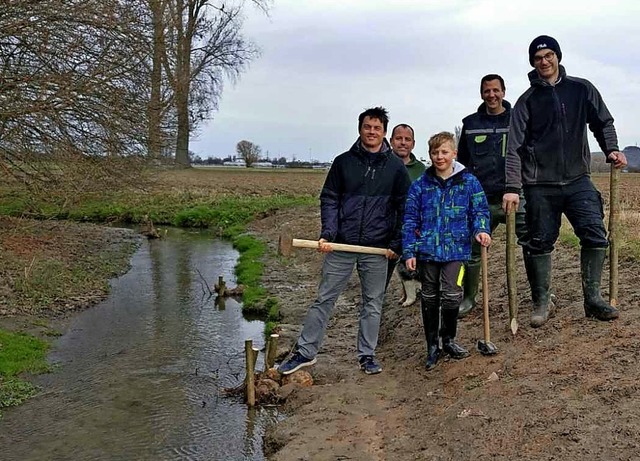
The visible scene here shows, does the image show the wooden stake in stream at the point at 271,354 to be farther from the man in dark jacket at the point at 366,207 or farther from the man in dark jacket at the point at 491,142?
the man in dark jacket at the point at 491,142

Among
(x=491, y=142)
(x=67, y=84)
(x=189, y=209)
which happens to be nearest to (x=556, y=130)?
(x=491, y=142)

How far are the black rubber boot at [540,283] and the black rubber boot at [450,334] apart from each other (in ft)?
2.53

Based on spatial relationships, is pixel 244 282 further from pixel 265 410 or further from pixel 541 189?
pixel 541 189

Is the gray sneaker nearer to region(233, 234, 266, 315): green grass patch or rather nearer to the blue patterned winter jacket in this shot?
the blue patterned winter jacket

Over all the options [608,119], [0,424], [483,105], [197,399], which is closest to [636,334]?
[608,119]

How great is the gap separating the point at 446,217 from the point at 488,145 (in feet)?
4.41

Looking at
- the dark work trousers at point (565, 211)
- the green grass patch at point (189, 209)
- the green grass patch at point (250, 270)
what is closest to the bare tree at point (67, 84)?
the green grass patch at point (250, 270)

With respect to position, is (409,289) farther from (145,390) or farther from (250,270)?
(250,270)

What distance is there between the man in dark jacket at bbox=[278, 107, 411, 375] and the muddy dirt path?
914 mm

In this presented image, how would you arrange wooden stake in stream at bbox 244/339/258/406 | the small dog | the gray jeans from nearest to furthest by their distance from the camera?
the gray jeans
wooden stake in stream at bbox 244/339/258/406
the small dog

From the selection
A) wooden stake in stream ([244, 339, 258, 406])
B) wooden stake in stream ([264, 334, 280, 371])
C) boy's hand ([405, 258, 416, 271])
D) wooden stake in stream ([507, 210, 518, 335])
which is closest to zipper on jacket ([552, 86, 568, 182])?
wooden stake in stream ([507, 210, 518, 335])

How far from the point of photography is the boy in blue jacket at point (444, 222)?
238 inches

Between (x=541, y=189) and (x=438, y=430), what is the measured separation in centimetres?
244

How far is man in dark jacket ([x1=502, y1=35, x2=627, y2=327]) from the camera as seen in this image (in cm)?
607
